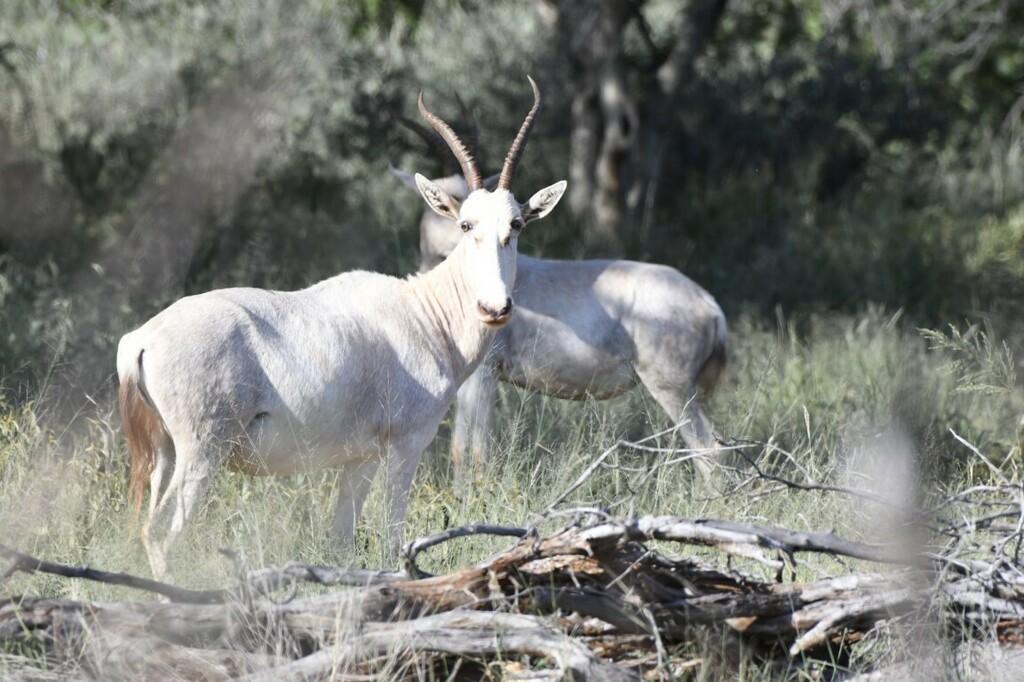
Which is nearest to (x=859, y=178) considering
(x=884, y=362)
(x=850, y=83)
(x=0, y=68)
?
(x=850, y=83)

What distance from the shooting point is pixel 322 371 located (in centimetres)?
560

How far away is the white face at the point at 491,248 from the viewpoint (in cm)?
591

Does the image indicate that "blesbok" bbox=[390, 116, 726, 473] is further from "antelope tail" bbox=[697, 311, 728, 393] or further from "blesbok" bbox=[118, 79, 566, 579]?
"blesbok" bbox=[118, 79, 566, 579]

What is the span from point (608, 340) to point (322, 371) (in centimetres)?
306

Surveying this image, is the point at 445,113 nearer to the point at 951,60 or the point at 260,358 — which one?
the point at 951,60

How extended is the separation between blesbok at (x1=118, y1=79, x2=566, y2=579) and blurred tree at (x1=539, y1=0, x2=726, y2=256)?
5.60 m

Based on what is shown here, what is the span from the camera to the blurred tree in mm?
12266

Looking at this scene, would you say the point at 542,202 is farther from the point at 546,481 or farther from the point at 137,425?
the point at 137,425

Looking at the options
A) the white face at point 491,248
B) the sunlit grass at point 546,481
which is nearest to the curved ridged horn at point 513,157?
the white face at point 491,248

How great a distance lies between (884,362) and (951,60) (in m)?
8.16

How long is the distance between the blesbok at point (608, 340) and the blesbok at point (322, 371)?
1630 millimetres

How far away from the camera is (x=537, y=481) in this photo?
6621 mm

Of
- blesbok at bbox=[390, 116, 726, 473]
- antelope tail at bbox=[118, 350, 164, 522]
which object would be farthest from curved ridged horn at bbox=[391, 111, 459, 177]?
antelope tail at bbox=[118, 350, 164, 522]

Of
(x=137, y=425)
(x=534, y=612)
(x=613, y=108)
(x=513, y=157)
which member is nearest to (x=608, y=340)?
(x=513, y=157)
